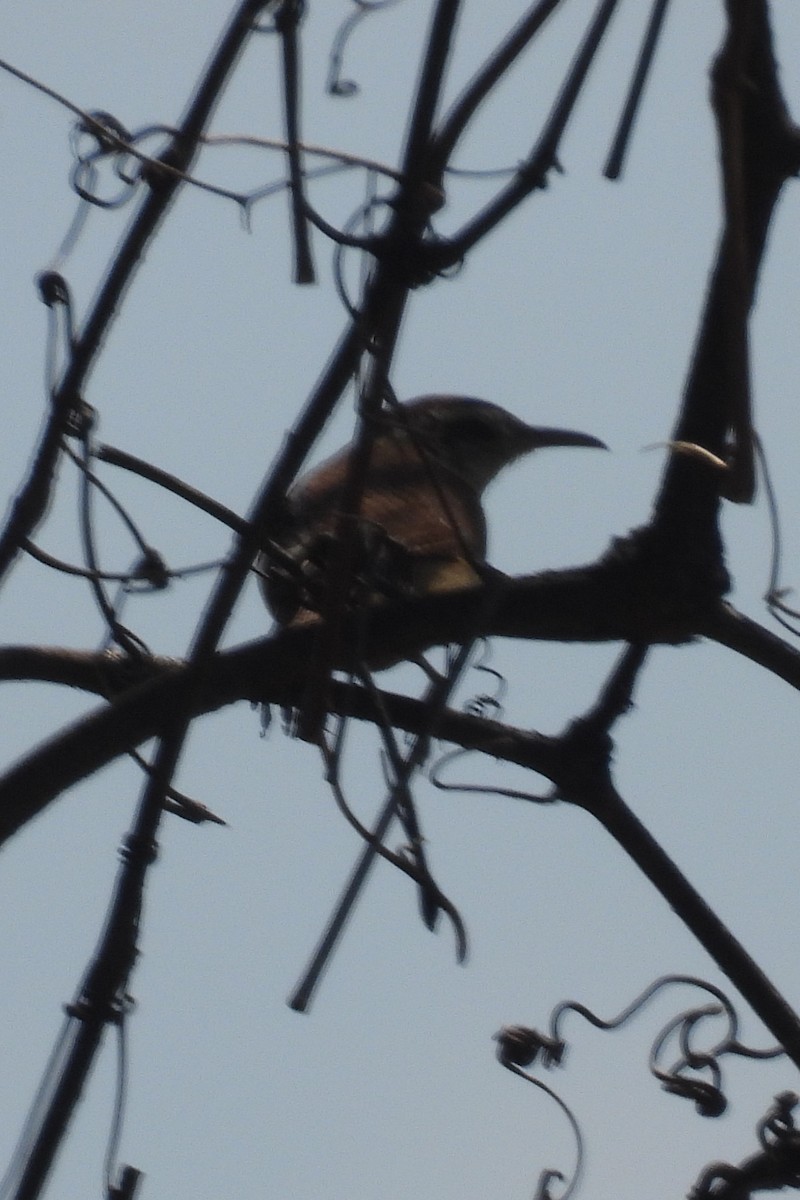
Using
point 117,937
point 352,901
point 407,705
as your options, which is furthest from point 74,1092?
point 407,705

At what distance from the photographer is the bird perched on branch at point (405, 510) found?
2305mm

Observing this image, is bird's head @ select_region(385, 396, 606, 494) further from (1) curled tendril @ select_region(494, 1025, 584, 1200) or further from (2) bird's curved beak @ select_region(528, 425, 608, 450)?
(1) curled tendril @ select_region(494, 1025, 584, 1200)

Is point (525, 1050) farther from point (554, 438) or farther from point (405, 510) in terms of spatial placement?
point (554, 438)

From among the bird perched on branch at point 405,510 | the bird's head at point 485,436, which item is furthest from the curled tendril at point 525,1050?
the bird's head at point 485,436

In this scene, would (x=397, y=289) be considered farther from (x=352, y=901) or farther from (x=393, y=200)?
(x=352, y=901)

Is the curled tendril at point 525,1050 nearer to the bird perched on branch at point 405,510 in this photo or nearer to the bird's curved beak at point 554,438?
the bird perched on branch at point 405,510

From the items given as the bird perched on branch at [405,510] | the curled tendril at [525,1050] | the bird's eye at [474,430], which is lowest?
the curled tendril at [525,1050]

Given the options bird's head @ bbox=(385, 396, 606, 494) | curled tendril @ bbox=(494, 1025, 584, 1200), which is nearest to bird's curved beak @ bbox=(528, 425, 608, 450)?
bird's head @ bbox=(385, 396, 606, 494)

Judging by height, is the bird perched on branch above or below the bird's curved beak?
below

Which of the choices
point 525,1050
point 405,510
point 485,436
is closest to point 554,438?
point 485,436

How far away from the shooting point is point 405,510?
174 inches

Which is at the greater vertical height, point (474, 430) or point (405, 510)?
point (474, 430)

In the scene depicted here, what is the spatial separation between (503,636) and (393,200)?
27.7 inches

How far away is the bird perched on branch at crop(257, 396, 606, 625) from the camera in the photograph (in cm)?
230
